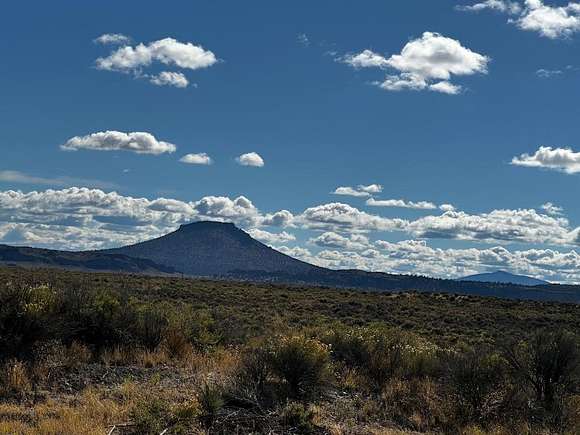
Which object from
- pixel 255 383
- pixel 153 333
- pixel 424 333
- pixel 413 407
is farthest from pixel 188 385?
pixel 424 333

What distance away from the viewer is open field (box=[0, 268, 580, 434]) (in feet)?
29.5

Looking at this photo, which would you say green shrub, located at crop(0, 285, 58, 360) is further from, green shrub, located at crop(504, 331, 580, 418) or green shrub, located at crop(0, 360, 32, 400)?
green shrub, located at crop(504, 331, 580, 418)

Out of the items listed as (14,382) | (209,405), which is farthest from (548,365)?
(14,382)

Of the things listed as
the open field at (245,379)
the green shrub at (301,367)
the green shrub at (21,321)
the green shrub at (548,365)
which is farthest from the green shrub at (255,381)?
the green shrub at (548,365)

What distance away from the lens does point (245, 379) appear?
35.1ft

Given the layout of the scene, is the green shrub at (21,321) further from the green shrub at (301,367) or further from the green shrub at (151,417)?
the green shrub at (301,367)

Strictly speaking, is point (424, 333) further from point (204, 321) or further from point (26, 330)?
point (26, 330)

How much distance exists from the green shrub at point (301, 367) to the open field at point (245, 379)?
0.02 m

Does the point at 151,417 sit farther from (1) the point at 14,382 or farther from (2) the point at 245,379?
(1) the point at 14,382

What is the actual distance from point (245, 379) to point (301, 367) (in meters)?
1.06

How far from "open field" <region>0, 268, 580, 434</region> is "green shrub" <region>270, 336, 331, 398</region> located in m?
0.02

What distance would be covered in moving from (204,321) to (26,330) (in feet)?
17.9

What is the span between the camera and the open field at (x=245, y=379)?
899cm

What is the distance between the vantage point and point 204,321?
16.4 meters
